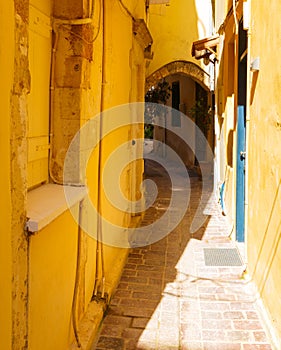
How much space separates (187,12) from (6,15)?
39.2ft

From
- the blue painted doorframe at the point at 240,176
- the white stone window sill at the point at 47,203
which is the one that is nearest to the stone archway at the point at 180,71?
the blue painted doorframe at the point at 240,176

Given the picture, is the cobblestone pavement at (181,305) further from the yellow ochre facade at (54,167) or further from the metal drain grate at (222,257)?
the yellow ochre facade at (54,167)

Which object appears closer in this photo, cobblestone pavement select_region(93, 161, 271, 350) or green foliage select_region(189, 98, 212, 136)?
cobblestone pavement select_region(93, 161, 271, 350)

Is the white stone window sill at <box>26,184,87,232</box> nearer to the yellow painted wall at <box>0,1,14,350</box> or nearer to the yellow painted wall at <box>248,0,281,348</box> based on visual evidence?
the yellow painted wall at <box>0,1,14,350</box>

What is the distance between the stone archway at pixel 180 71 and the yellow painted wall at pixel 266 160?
823 centimetres

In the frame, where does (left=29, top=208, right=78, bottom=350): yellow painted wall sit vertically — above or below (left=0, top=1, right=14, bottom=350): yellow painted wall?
below

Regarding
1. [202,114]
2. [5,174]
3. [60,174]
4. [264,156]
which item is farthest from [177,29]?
[5,174]

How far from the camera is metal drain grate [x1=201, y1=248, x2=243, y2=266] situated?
5938mm

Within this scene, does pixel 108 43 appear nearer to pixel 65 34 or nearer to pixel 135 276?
pixel 65 34

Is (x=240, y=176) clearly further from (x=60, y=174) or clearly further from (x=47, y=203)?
(x=47, y=203)

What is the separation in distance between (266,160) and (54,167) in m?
1.96

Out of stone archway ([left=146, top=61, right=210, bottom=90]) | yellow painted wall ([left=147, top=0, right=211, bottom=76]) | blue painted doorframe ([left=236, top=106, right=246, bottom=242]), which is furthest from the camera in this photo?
stone archway ([left=146, top=61, right=210, bottom=90])

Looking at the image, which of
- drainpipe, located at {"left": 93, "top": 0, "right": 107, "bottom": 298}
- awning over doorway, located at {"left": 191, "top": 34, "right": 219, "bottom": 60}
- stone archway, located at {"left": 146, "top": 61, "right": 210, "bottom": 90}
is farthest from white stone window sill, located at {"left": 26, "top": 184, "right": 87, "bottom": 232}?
stone archway, located at {"left": 146, "top": 61, "right": 210, "bottom": 90}

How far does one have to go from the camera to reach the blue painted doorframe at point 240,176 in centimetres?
657
